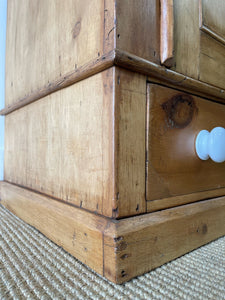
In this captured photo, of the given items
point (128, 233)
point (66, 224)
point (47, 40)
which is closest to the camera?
point (128, 233)

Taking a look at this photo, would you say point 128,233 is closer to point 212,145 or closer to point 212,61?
point 212,145

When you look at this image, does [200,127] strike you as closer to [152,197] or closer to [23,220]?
[152,197]

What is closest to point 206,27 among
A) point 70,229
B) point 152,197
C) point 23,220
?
point 152,197

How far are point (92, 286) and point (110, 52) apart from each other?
1.20ft

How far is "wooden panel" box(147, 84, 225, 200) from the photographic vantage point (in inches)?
17.0

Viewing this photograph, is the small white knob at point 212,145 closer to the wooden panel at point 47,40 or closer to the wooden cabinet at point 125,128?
the wooden cabinet at point 125,128

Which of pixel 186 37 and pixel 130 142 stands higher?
pixel 186 37

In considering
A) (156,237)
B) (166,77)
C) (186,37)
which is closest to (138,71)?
(166,77)

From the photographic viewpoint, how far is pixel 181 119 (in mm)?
486

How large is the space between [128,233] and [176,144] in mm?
204

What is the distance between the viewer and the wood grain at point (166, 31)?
431mm

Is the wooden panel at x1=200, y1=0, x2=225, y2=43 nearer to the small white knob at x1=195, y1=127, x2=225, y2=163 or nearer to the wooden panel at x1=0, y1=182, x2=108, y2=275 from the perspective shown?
the small white knob at x1=195, y1=127, x2=225, y2=163

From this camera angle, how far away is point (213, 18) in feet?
1.83

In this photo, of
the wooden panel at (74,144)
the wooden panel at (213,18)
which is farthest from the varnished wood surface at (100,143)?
the wooden panel at (213,18)
